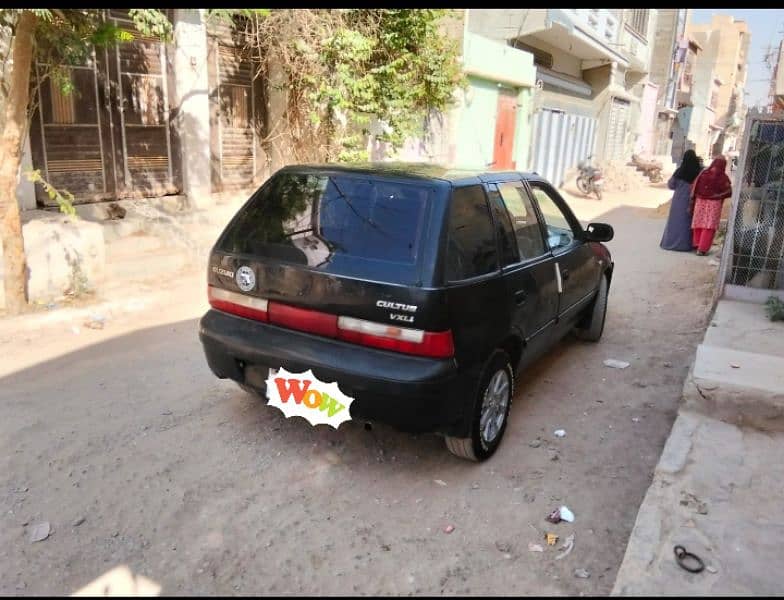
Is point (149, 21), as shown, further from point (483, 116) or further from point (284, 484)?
point (483, 116)

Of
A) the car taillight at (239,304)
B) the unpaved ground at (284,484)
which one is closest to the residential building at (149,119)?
the unpaved ground at (284,484)

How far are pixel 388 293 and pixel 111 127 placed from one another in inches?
278

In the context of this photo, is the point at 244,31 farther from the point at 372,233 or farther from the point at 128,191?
the point at 372,233

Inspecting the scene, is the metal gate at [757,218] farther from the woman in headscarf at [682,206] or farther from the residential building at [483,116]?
the residential building at [483,116]

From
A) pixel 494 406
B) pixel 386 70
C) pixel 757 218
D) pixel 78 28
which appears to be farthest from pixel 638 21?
pixel 494 406

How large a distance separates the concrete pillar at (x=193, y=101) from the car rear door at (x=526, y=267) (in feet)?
21.2

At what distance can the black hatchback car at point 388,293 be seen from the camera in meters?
3.02

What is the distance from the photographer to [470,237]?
335cm

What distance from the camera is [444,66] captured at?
35.5 feet

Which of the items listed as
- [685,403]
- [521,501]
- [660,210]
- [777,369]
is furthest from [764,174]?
A: [660,210]

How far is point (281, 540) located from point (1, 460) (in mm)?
1743

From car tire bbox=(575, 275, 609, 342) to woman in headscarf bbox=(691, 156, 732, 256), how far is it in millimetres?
5046

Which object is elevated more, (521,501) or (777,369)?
(777,369)

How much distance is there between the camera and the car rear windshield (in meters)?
3.12
